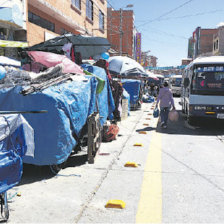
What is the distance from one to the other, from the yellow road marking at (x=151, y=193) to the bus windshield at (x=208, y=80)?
4327 mm

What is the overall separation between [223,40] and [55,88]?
50.7m

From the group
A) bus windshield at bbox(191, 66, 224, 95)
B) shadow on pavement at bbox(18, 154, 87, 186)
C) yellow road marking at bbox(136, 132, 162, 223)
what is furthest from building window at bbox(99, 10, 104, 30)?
shadow on pavement at bbox(18, 154, 87, 186)

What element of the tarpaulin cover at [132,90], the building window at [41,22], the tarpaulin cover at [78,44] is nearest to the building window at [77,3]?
the building window at [41,22]

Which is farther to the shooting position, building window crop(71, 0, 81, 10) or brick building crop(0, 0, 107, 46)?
building window crop(71, 0, 81, 10)

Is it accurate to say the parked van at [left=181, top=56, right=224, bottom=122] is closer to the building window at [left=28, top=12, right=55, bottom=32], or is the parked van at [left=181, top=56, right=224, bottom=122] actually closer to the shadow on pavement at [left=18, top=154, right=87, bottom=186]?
the shadow on pavement at [left=18, top=154, right=87, bottom=186]

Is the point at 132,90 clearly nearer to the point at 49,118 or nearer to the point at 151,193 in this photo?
the point at 49,118

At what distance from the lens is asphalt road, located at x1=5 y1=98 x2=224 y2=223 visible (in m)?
3.11

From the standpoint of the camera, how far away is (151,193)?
12.4 feet

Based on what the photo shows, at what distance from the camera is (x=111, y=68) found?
12438mm

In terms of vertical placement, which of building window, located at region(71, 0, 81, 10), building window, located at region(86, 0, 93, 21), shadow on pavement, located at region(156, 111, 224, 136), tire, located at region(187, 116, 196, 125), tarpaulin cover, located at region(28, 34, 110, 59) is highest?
building window, located at region(86, 0, 93, 21)

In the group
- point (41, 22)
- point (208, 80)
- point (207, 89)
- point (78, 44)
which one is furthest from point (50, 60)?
point (41, 22)

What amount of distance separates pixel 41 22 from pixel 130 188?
1358cm

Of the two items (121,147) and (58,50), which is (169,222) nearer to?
(121,147)

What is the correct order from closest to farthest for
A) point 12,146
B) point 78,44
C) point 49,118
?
point 12,146 < point 49,118 < point 78,44
